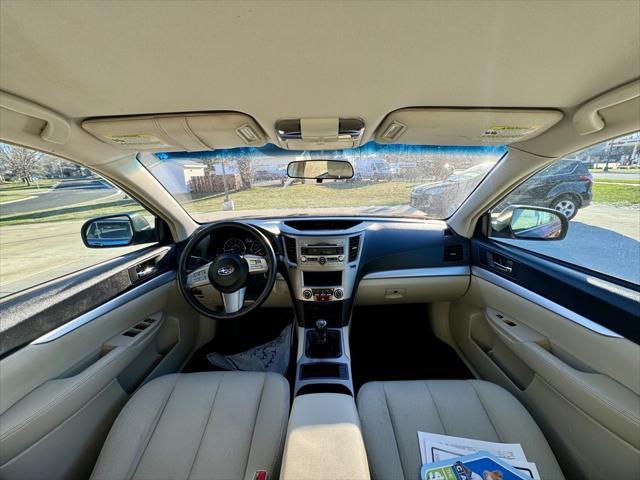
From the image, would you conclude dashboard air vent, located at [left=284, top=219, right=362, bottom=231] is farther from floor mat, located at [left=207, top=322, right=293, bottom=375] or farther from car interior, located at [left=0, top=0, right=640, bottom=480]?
floor mat, located at [left=207, top=322, right=293, bottom=375]

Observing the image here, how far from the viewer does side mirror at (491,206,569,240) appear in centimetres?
163

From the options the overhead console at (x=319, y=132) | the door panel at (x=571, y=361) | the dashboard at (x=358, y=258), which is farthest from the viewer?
the dashboard at (x=358, y=258)

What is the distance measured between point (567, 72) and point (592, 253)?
1.02m

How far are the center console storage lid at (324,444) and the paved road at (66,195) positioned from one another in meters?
1.65

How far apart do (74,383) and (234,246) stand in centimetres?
111

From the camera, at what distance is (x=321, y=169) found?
79.5 inches

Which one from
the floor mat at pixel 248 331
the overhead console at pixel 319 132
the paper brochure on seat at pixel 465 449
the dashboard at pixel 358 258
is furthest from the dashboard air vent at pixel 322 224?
the paper brochure on seat at pixel 465 449

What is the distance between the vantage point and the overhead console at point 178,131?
1.22 meters

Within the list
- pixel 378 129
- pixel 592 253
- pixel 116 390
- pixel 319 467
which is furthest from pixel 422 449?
pixel 116 390

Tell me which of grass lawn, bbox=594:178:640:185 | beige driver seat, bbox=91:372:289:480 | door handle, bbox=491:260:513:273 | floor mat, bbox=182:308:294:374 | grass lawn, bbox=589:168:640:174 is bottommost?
floor mat, bbox=182:308:294:374

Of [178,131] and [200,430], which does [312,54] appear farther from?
[200,430]

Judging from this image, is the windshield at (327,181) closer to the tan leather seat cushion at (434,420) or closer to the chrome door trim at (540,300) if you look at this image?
the chrome door trim at (540,300)

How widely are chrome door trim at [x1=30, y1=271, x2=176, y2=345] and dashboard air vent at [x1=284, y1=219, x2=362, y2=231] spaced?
104cm

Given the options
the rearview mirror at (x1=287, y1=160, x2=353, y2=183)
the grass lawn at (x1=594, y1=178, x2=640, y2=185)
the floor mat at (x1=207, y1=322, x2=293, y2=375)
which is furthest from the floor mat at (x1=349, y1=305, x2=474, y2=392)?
the grass lawn at (x1=594, y1=178, x2=640, y2=185)
